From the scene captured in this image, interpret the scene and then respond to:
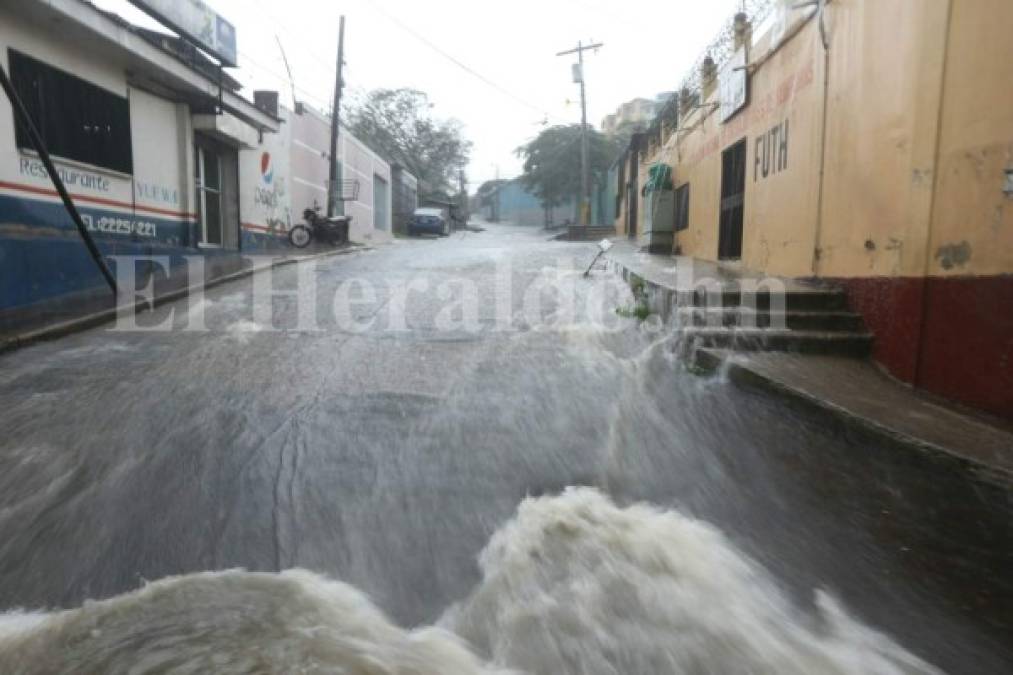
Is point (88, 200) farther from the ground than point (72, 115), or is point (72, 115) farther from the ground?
point (72, 115)

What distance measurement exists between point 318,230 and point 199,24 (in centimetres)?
681

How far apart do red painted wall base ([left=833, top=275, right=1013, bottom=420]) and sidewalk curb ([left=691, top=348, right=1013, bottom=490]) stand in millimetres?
820

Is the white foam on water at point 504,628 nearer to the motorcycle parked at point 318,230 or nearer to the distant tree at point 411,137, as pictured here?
the motorcycle parked at point 318,230

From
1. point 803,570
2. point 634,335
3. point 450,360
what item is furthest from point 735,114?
point 803,570

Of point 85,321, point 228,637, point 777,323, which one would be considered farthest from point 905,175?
point 85,321

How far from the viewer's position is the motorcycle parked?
16688 mm

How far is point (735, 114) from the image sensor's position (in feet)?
33.2

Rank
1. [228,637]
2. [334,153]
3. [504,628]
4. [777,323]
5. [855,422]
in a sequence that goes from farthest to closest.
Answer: [334,153], [777,323], [855,422], [504,628], [228,637]

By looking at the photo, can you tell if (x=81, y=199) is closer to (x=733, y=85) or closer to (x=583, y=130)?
(x=733, y=85)

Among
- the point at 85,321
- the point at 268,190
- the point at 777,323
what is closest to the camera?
the point at 777,323

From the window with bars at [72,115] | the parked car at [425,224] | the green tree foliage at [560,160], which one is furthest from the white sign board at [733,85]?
the green tree foliage at [560,160]

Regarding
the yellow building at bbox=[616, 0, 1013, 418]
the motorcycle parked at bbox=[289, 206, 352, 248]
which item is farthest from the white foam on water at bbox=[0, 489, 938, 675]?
the motorcycle parked at bbox=[289, 206, 352, 248]

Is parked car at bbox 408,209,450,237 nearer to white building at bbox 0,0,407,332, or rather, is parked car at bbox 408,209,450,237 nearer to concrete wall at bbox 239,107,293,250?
concrete wall at bbox 239,107,293,250

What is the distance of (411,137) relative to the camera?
43844 millimetres
